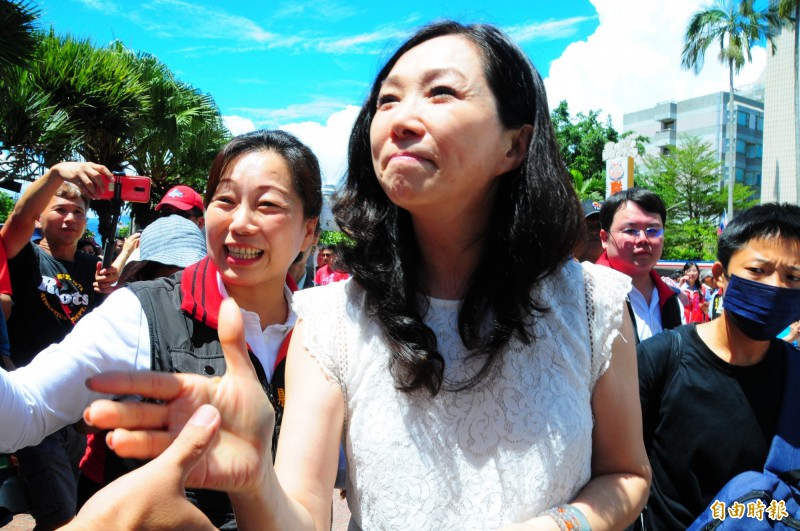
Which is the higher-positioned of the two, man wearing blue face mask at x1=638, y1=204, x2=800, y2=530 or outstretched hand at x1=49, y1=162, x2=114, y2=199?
outstretched hand at x1=49, y1=162, x2=114, y2=199

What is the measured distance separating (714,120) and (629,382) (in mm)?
65557

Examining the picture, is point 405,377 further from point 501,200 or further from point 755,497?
point 755,497

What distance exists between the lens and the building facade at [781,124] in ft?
111

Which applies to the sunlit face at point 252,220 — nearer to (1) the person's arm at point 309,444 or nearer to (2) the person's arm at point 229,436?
(1) the person's arm at point 309,444

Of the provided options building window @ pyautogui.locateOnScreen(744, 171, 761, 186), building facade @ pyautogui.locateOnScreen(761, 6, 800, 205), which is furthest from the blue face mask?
building window @ pyautogui.locateOnScreen(744, 171, 761, 186)

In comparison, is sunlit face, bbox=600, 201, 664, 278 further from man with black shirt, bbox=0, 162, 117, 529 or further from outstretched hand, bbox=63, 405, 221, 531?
outstretched hand, bbox=63, 405, 221, 531

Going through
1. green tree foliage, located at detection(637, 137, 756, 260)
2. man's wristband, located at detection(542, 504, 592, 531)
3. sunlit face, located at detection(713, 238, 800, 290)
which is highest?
green tree foliage, located at detection(637, 137, 756, 260)

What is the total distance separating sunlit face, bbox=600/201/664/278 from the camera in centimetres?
379

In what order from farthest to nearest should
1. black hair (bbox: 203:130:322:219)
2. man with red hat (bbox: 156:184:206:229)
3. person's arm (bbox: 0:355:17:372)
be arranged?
1. man with red hat (bbox: 156:184:206:229)
2. person's arm (bbox: 0:355:17:372)
3. black hair (bbox: 203:130:322:219)

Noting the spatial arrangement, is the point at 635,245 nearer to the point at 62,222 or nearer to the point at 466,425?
the point at 466,425

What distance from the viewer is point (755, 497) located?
6.07ft

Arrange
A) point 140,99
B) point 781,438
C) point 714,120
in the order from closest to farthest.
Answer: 1. point 781,438
2. point 140,99
3. point 714,120

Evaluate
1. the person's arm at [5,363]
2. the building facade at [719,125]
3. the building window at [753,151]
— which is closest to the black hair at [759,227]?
the person's arm at [5,363]

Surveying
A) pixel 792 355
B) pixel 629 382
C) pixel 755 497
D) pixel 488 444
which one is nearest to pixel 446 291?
→ pixel 488 444
